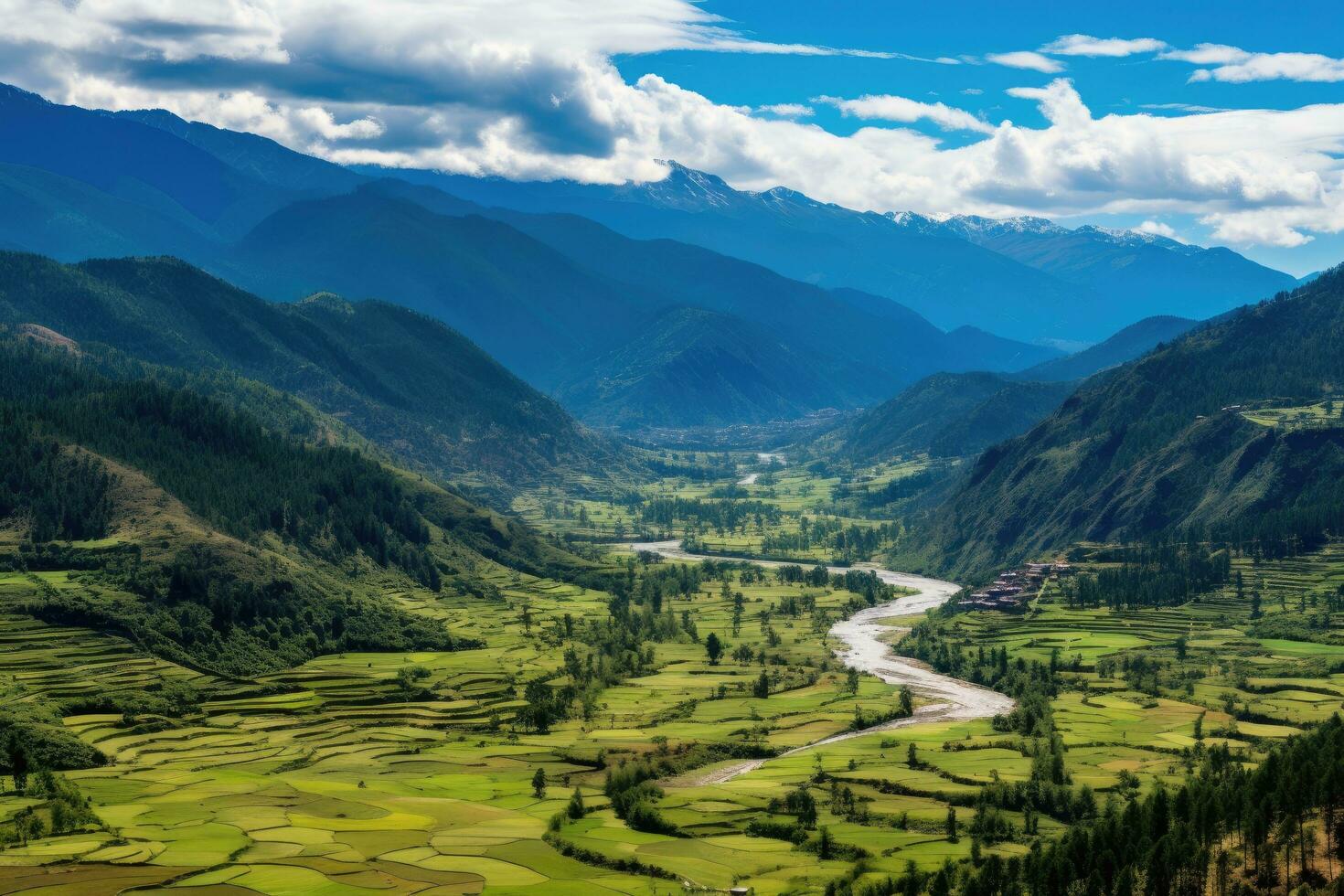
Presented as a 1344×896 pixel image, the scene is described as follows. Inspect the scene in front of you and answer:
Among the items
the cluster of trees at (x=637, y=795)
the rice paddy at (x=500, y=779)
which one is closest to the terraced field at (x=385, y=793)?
the rice paddy at (x=500, y=779)

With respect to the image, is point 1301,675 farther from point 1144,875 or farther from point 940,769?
point 1144,875

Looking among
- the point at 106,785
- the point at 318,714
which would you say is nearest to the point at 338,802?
the point at 106,785

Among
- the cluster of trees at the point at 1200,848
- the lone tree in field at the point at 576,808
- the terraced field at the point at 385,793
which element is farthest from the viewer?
the lone tree in field at the point at 576,808

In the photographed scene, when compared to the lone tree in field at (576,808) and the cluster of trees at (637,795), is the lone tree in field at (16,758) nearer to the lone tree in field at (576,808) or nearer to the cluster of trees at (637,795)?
the lone tree in field at (576,808)

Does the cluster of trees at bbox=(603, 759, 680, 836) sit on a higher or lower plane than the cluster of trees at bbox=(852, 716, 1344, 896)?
lower

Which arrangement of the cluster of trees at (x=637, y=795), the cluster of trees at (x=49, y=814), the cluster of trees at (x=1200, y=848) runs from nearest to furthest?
1. the cluster of trees at (x=1200, y=848)
2. the cluster of trees at (x=49, y=814)
3. the cluster of trees at (x=637, y=795)

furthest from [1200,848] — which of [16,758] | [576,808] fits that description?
[16,758]

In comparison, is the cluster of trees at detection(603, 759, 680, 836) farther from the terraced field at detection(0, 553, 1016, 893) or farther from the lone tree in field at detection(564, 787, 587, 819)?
the lone tree in field at detection(564, 787, 587, 819)

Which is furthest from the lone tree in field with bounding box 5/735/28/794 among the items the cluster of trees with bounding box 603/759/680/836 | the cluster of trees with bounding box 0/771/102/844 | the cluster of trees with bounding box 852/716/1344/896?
the cluster of trees with bounding box 852/716/1344/896

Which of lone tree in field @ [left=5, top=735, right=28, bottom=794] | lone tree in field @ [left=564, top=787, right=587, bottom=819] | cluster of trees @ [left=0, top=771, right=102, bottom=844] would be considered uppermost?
lone tree in field @ [left=5, top=735, right=28, bottom=794]

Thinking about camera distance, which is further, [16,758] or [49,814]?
[16,758]

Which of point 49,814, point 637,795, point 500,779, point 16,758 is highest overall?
point 16,758

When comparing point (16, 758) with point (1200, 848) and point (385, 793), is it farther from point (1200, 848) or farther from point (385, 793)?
point (1200, 848)
